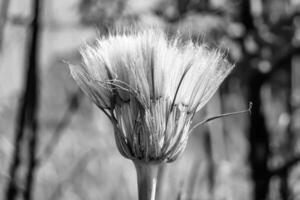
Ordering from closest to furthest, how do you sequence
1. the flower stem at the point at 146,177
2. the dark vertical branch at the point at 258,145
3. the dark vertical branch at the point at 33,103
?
1. the flower stem at the point at 146,177
2. the dark vertical branch at the point at 33,103
3. the dark vertical branch at the point at 258,145

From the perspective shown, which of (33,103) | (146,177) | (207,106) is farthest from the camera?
(207,106)

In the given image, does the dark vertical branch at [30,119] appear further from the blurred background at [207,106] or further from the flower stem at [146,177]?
the flower stem at [146,177]

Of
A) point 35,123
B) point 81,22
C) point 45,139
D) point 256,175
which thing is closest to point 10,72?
point 81,22

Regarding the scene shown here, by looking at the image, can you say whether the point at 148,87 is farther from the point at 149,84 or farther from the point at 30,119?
the point at 30,119

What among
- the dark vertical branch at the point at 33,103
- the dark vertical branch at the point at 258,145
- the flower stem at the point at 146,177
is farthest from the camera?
the dark vertical branch at the point at 258,145

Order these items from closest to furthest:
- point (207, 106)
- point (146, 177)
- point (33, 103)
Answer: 1. point (146, 177)
2. point (33, 103)
3. point (207, 106)

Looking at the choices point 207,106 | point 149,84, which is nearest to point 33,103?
point 149,84

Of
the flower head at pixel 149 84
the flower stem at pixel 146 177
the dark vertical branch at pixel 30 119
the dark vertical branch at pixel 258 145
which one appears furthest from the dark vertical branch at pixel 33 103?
the dark vertical branch at pixel 258 145
